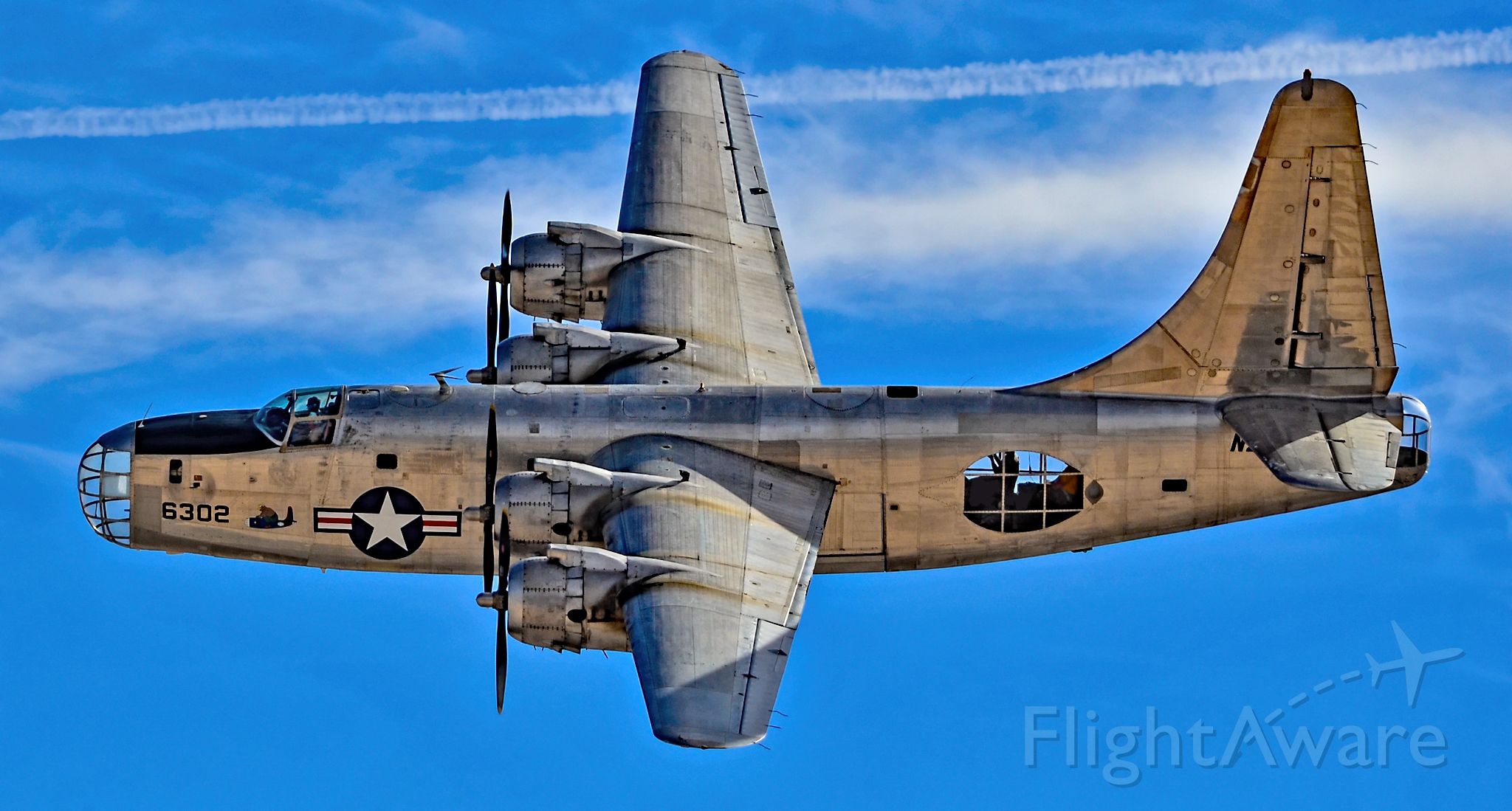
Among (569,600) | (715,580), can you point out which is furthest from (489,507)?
(715,580)

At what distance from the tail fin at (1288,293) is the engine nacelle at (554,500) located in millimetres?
9050

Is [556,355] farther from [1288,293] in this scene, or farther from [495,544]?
[1288,293]

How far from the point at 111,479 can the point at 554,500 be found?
9379mm

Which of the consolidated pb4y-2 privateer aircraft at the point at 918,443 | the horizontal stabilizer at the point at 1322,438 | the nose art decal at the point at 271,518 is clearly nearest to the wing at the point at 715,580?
the consolidated pb4y-2 privateer aircraft at the point at 918,443

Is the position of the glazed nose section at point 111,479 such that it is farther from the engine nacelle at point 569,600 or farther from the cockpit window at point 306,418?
the engine nacelle at point 569,600

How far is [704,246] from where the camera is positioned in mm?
53781

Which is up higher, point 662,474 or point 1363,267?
point 1363,267

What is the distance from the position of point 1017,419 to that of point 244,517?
1530cm

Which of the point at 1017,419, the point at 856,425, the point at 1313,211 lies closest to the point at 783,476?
the point at 856,425

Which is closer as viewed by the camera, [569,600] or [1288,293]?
[569,600]

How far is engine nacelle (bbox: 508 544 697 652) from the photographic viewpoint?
44.5 metres

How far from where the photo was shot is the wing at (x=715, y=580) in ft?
139

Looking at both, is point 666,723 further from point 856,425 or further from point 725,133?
point 725,133

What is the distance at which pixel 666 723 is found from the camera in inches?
1647
